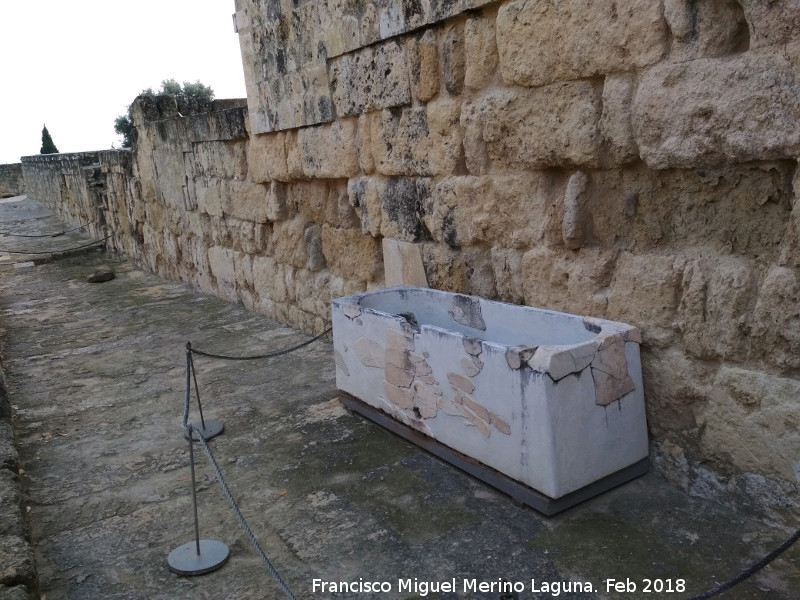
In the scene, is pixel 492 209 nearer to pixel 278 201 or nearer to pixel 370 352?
pixel 370 352

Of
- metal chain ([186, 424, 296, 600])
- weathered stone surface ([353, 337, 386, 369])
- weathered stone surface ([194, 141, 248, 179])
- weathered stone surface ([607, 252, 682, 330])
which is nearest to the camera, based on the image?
metal chain ([186, 424, 296, 600])

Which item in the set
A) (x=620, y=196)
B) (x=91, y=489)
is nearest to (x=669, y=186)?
(x=620, y=196)

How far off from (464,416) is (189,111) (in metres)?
6.21

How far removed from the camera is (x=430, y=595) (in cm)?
234

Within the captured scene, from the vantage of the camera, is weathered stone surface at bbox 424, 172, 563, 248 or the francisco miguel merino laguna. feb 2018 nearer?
the francisco miguel merino laguna. feb 2018

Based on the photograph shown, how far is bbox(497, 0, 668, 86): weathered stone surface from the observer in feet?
8.73

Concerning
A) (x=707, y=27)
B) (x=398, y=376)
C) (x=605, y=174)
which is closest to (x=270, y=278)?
(x=398, y=376)

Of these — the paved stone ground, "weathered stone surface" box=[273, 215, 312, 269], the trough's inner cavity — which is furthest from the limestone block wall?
"weathered stone surface" box=[273, 215, 312, 269]

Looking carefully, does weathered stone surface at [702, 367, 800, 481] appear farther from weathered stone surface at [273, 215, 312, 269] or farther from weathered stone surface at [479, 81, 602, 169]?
weathered stone surface at [273, 215, 312, 269]

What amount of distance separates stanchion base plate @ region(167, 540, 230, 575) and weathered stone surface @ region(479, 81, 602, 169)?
6.64ft

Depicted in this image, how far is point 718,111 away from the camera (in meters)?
2.46

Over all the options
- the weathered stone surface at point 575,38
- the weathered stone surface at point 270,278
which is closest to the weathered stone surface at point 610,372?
the weathered stone surface at point 575,38

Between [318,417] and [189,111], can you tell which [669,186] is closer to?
[318,417]

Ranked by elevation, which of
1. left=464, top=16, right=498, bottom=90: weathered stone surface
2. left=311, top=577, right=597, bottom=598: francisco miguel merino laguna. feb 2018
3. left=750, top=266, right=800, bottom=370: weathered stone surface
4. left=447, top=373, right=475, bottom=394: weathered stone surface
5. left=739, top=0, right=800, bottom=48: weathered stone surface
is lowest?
left=311, top=577, right=597, bottom=598: francisco miguel merino laguna. feb 2018
